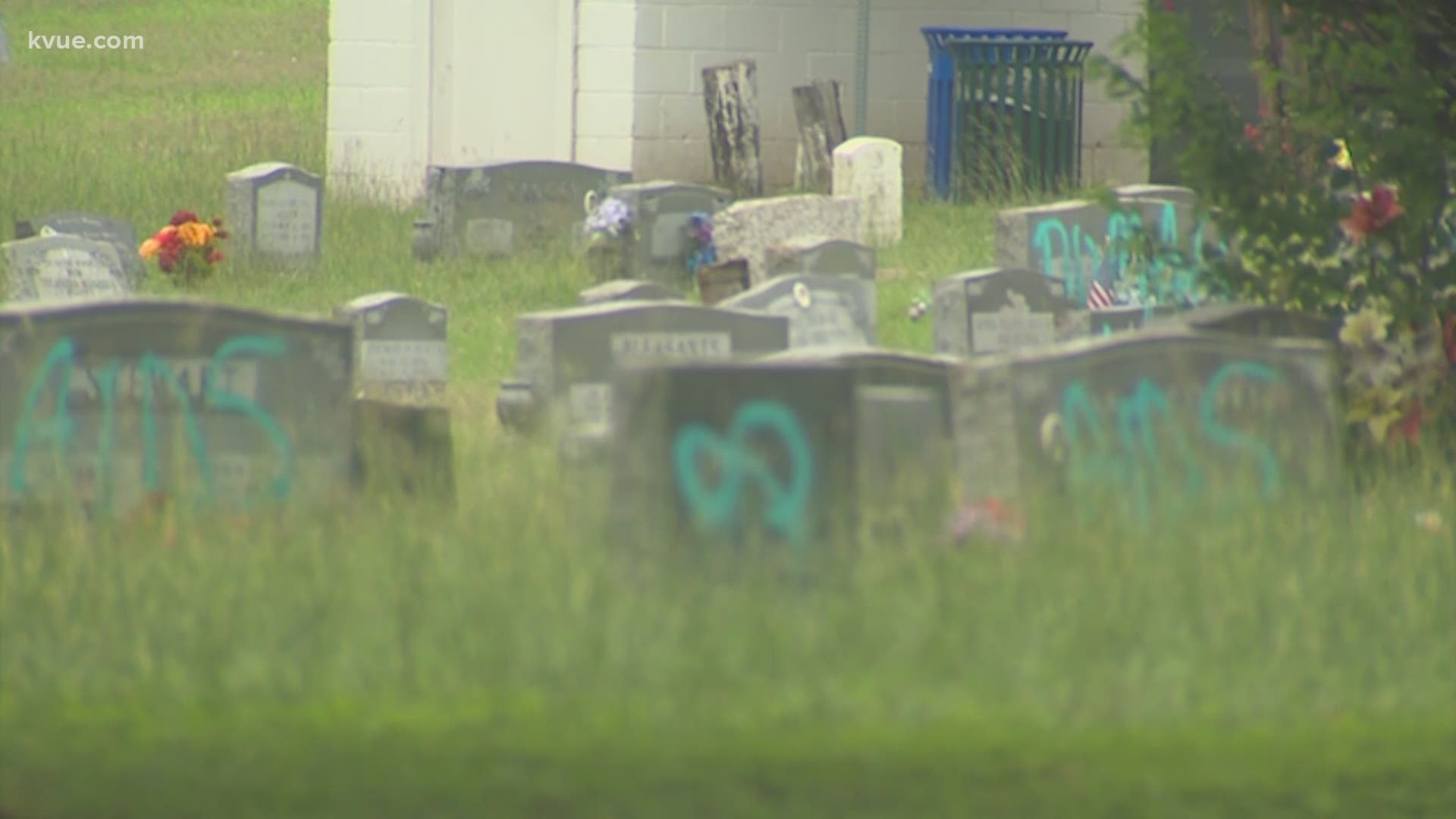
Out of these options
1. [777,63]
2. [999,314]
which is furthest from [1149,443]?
[777,63]

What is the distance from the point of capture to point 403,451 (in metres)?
6.86

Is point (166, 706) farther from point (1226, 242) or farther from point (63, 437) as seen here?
point (1226, 242)

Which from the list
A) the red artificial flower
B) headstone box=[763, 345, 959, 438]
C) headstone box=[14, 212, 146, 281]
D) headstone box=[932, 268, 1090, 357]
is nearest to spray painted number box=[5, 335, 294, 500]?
headstone box=[763, 345, 959, 438]

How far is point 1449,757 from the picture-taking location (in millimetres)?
4898

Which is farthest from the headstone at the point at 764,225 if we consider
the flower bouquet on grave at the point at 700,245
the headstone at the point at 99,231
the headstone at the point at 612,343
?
the headstone at the point at 612,343

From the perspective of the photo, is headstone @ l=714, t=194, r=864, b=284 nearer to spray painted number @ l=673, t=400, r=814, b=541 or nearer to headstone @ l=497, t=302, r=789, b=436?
headstone @ l=497, t=302, r=789, b=436

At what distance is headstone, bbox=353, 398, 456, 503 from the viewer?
6.73m

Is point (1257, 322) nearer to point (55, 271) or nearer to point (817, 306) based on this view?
point (817, 306)

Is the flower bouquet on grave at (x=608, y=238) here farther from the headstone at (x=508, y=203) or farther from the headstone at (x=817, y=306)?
the headstone at (x=817, y=306)

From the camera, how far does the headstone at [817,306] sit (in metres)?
9.78

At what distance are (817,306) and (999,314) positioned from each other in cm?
94

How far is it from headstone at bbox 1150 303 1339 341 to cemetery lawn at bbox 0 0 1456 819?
74 centimetres

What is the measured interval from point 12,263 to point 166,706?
783cm

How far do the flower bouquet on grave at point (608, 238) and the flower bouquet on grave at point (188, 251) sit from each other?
7.63 feet
